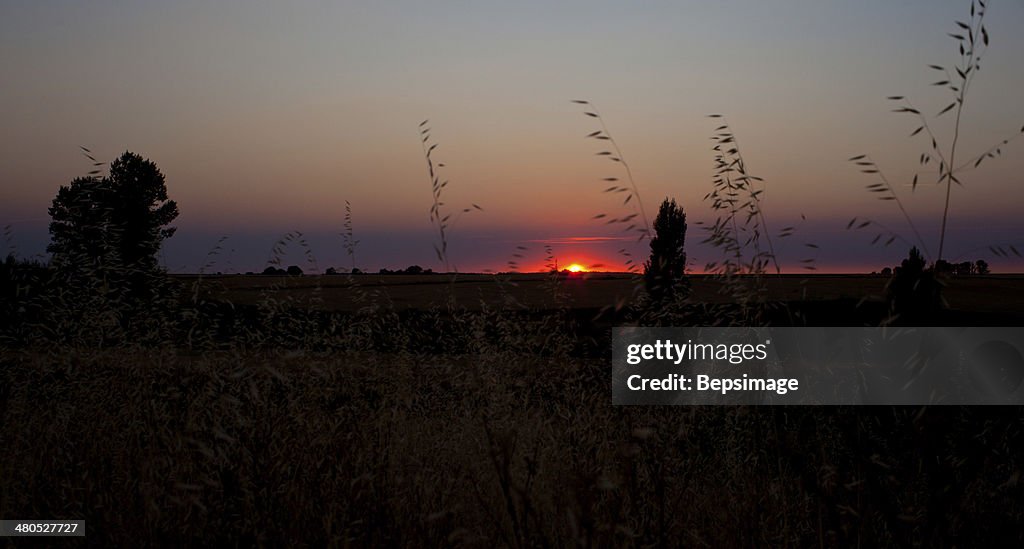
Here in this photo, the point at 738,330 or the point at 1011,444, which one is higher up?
the point at 738,330

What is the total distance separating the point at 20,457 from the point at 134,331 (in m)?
2.55

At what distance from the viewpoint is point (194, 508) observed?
9.83ft

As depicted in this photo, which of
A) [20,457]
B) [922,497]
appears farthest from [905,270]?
[20,457]

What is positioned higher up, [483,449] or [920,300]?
[920,300]

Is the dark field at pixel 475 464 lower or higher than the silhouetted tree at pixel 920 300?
lower

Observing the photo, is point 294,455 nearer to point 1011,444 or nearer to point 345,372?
point 345,372

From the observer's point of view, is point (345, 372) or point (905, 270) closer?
point (905, 270)

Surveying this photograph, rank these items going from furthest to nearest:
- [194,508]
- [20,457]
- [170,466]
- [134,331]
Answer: [134,331] < [20,457] < [170,466] < [194,508]

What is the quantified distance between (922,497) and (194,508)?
3587mm

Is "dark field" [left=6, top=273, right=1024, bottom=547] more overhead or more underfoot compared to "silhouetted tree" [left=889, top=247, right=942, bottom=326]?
more underfoot

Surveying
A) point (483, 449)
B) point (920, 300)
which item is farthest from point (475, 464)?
point (920, 300)

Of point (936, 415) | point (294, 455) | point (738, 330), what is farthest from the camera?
point (738, 330)

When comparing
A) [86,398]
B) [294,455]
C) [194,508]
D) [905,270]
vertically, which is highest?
[905,270]

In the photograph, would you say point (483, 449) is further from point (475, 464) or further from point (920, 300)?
point (920, 300)
